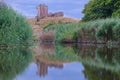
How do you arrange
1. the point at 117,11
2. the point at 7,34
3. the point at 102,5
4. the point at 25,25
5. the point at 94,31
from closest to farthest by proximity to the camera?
the point at 7,34 < the point at 25,25 < the point at 94,31 < the point at 117,11 < the point at 102,5

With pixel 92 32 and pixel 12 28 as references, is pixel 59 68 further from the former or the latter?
pixel 92 32

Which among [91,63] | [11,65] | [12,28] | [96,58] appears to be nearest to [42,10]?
[12,28]

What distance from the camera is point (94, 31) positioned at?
31.9 m

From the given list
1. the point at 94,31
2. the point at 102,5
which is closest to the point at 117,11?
the point at 102,5

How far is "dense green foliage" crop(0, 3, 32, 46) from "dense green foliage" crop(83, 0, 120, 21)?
2460cm

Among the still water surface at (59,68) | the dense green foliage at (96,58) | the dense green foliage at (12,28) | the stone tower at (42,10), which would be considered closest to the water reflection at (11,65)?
the still water surface at (59,68)

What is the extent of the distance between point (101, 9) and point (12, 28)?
28664 mm

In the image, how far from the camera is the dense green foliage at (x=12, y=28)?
1956cm

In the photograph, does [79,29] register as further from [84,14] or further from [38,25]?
[38,25]

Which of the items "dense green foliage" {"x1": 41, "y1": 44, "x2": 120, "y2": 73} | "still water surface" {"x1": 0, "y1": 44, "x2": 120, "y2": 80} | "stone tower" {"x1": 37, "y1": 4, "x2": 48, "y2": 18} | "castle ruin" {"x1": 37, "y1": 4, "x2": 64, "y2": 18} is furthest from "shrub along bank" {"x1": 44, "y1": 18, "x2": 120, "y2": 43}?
"castle ruin" {"x1": 37, "y1": 4, "x2": 64, "y2": 18}

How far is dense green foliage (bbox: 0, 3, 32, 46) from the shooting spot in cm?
1956

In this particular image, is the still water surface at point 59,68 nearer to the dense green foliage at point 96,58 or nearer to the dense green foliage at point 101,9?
the dense green foliage at point 96,58

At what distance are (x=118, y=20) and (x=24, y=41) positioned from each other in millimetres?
8934

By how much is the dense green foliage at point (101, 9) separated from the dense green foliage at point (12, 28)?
24.6 metres
